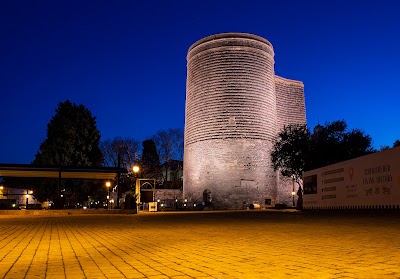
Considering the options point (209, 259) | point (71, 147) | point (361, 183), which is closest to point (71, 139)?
point (71, 147)

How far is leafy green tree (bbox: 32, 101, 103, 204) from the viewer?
39438 mm

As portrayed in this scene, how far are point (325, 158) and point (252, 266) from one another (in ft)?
124

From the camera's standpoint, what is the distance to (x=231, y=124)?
5006 centimetres

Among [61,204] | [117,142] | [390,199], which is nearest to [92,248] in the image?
[390,199]

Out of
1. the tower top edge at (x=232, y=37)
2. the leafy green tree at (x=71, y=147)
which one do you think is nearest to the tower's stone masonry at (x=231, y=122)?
A: the tower top edge at (x=232, y=37)

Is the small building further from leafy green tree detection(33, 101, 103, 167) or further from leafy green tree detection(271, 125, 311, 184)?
leafy green tree detection(33, 101, 103, 167)

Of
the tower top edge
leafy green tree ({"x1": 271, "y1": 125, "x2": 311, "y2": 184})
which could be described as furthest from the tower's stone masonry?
leafy green tree ({"x1": 271, "y1": 125, "x2": 311, "y2": 184})

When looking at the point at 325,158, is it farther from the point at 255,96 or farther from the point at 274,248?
the point at 274,248

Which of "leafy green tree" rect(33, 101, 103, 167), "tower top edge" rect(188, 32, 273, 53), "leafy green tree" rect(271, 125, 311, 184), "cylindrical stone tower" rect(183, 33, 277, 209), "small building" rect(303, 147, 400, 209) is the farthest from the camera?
"tower top edge" rect(188, 32, 273, 53)

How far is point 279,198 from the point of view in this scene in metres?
54.9

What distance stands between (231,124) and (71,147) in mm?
19579

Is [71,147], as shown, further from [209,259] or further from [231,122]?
[209,259]

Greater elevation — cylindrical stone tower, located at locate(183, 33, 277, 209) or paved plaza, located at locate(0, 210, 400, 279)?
cylindrical stone tower, located at locate(183, 33, 277, 209)

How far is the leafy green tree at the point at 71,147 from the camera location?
129 ft
